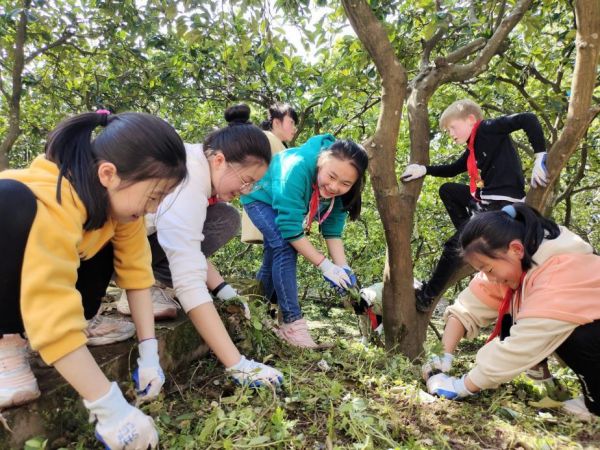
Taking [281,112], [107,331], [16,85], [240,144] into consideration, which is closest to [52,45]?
[16,85]

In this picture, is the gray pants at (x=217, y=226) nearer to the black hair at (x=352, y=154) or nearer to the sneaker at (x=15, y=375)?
the black hair at (x=352, y=154)

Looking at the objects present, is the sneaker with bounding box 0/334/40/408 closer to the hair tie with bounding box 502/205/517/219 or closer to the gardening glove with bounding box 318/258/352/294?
the gardening glove with bounding box 318/258/352/294

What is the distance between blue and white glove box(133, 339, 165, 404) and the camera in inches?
65.4

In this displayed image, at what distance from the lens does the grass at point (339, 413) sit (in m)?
1.55

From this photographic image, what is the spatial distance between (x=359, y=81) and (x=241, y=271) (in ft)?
21.2

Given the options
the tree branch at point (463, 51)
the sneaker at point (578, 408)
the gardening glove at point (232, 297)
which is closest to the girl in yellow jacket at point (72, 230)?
the gardening glove at point (232, 297)

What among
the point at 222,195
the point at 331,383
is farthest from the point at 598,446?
the point at 222,195

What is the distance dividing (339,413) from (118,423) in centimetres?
84

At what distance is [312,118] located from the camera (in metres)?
5.87

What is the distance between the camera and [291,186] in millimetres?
2604

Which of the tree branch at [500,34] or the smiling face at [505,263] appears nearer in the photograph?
the smiling face at [505,263]

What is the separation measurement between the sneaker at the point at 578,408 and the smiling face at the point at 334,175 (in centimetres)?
158

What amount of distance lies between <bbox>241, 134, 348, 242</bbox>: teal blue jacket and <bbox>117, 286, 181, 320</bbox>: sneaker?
77 centimetres

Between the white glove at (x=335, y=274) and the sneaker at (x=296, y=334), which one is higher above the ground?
the white glove at (x=335, y=274)
